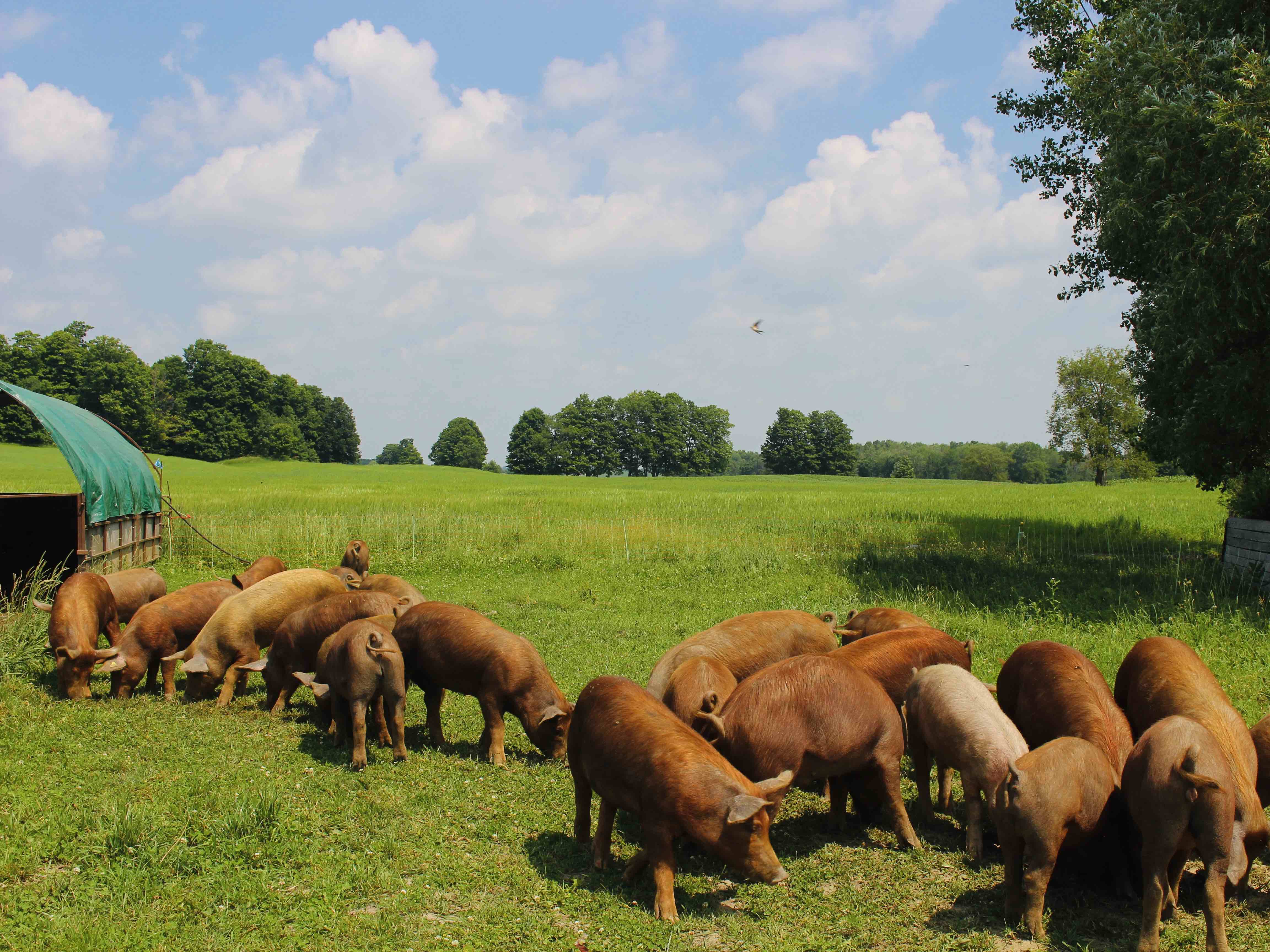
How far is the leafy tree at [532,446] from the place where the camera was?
9800cm

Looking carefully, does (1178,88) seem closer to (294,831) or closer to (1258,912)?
(1258,912)

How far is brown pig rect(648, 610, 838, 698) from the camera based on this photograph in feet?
21.7

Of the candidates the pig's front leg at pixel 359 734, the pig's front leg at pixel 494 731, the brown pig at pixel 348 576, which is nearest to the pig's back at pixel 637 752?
the pig's front leg at pixel 494 731

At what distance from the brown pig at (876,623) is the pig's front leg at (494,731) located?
10.2ft

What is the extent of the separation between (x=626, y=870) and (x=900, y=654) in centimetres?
270

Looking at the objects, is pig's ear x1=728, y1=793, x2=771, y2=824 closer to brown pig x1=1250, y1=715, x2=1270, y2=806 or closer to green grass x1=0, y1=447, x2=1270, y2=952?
green grass x1=0, y1=447, x2=1270, y2=952

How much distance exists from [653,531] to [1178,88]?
13342mm

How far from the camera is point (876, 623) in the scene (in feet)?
25.9

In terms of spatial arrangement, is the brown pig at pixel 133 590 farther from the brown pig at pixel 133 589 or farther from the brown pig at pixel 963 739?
the brown pig at pixel 963 739

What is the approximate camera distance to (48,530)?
12.5 meters

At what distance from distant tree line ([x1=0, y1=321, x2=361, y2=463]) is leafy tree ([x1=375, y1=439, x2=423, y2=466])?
3972 centimetres

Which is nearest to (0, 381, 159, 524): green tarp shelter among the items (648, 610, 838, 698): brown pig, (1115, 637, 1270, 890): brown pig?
(648, 610, 838, 698): brown pig

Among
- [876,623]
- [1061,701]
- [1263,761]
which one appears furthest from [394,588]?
[1263,761]

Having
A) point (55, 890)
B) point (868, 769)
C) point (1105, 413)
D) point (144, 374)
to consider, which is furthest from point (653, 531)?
point (144, 374)
